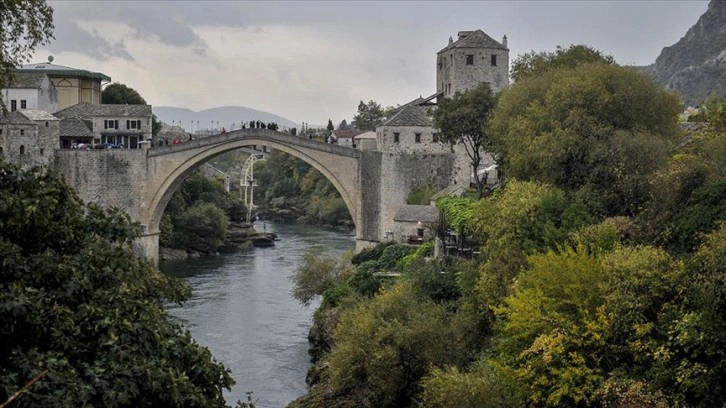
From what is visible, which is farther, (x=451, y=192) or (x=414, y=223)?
(x=451, y=192)

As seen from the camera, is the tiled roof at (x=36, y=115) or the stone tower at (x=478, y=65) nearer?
the stone tower at (x=478, y=65)

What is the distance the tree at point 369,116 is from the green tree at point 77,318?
88.3 metres

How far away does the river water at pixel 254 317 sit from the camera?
33.1 meters

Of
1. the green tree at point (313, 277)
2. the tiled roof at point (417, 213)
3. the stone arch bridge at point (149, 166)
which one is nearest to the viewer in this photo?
the green tree at point (313, 277)

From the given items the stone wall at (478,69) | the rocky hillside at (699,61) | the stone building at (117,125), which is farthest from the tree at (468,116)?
the rocky hillside at (699,61)

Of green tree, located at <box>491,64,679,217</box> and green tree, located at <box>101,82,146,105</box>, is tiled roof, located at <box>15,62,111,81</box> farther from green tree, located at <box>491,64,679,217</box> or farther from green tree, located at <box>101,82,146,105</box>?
green tree, located at <box>491,64,679,217</box>

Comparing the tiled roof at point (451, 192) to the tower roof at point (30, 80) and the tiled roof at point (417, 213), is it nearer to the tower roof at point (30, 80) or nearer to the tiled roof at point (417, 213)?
the tiled roof at point (417, 213)

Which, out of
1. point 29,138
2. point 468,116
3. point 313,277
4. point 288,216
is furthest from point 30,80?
point 288,216

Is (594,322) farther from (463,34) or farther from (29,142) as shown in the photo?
(29,142)

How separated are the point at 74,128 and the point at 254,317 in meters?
21.4

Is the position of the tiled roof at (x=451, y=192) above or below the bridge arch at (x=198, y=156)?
below

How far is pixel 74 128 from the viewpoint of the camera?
193 ft

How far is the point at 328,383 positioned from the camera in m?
30.2

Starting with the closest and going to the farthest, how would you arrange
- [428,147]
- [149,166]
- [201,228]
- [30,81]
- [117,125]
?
[428,147], [149,166], [117,125], [30,81], [201,228]
